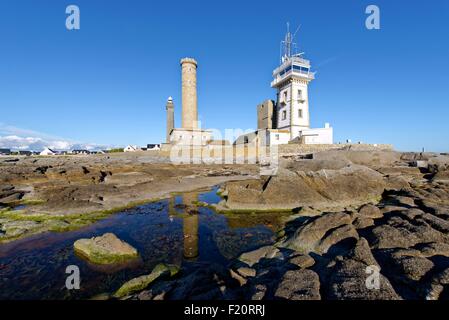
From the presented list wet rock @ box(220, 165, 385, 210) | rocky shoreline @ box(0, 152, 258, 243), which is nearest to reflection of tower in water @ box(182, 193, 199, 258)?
wet rock @ box(220, 165, 385, 210)

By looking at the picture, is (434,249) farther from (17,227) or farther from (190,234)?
(17,227)

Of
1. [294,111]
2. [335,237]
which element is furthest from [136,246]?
[294,111]

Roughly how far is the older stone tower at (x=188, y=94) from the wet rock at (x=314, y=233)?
40.3m

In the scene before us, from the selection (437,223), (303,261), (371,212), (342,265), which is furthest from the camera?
(371,212)

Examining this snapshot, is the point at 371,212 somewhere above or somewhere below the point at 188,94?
below

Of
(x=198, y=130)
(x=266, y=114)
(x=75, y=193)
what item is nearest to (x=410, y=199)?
(x=75, y=193)

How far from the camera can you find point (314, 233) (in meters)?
6.64

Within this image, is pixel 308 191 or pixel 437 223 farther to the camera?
pixel 308 191

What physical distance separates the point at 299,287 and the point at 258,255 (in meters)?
2.29

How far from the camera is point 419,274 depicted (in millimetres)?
4109

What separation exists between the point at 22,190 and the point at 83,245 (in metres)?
12.6

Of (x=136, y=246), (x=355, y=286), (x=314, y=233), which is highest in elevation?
(x=355, y=286)
